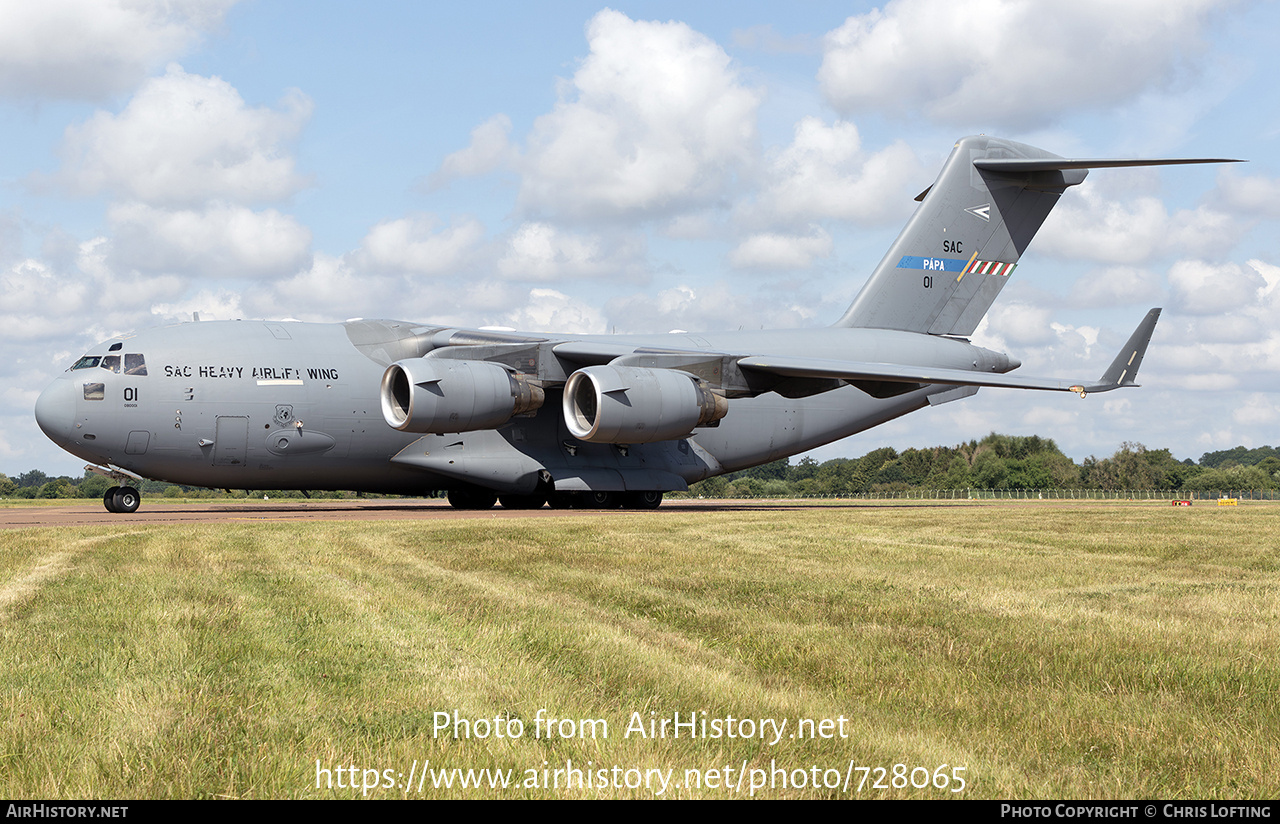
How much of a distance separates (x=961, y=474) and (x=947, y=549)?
56883 millimetres

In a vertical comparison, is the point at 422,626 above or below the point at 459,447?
below

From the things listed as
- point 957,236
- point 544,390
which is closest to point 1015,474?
point 957,236

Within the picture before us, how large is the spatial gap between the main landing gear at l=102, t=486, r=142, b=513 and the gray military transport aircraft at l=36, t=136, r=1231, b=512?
0.08 ft

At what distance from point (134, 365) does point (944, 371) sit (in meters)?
13.8

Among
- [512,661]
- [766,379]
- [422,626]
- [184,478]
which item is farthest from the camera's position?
[766,379]

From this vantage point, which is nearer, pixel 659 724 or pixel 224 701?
pixel 659 724

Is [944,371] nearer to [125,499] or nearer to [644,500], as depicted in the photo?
[644,500]

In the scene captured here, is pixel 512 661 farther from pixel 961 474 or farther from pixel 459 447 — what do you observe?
pixel 961 474

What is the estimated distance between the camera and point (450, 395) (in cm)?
1812

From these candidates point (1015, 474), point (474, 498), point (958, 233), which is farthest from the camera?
point (1015, 474)

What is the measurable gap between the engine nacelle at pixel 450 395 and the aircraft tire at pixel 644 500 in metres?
3.93

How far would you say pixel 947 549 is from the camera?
10.1 meters

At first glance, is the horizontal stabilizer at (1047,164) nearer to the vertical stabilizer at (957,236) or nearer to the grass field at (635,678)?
the vertical stabilizer at (957,236)
